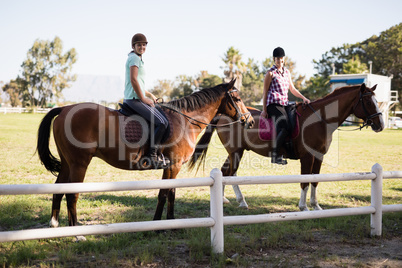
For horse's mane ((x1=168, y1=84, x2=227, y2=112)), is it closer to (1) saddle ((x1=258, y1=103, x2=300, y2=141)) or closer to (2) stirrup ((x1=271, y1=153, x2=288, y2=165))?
(1) saddle ((x1=258, y1=103, x2=300, y2=141))

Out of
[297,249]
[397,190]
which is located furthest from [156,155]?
[397,190]

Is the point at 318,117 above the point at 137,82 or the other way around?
the other way around

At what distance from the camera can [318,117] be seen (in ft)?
23.1

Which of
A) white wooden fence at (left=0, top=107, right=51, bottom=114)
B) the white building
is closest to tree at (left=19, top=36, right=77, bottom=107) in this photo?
white wooden fence at (left=0, top=107, right=51, bottom=114)

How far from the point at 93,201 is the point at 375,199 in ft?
17.6

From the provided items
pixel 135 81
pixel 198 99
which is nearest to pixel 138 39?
pixel 135 81

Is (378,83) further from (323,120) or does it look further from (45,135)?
(45,135)

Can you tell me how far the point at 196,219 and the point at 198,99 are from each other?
2.59m

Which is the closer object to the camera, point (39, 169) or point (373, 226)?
point (373, 226)

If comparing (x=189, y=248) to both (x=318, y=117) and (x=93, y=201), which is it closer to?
(x=93, y=201)

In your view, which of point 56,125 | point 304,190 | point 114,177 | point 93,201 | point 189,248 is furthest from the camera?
point 114,177

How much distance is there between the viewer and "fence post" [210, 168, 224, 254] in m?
4.38

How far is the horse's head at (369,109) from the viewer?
6664mm

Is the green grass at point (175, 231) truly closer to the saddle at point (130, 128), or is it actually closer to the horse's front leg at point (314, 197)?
the horse's front leg at point (314, 197)
